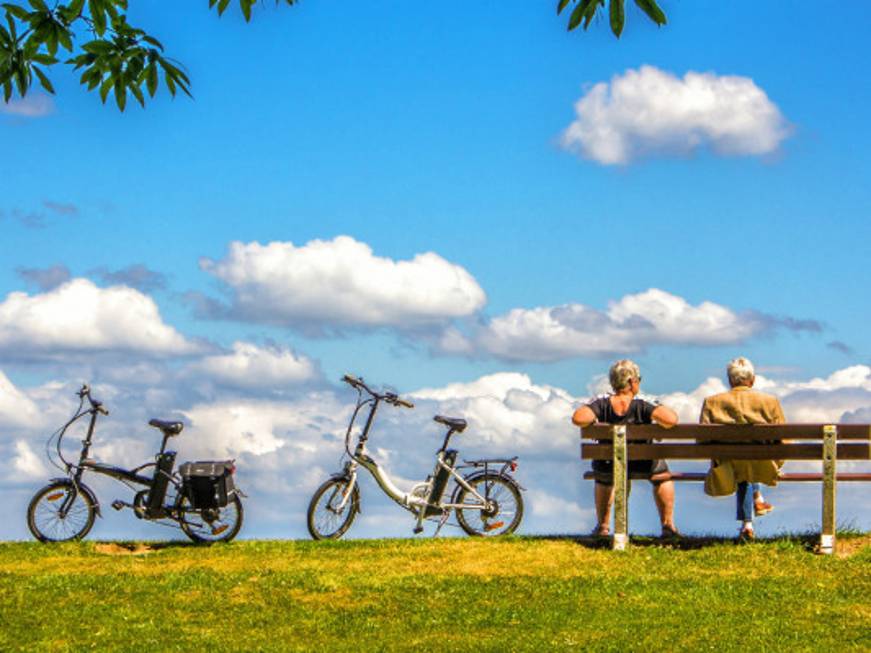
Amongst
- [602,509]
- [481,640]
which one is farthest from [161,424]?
[481,640]

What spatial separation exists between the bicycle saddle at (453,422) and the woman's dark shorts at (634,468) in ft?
6.13

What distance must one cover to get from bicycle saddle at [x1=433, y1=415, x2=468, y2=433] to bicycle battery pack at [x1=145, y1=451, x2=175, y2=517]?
3600 millimetres

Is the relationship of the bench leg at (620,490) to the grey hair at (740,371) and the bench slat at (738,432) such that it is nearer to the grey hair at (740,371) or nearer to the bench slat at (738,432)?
the bench slat at (738,432)

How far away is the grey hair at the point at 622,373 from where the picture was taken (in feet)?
51.7

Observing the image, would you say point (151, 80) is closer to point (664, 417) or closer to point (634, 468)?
point (664, 417)

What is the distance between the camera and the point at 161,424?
55.4ft

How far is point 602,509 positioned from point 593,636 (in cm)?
→ 461

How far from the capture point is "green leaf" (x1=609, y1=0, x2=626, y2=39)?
835cm

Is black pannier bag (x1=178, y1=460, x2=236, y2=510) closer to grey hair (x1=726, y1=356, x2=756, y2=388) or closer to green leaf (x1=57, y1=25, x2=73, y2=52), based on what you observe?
grey hair (x1=726, y1=356, x2=756, y2=388)

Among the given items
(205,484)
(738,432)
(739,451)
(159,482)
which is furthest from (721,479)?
(159,482)

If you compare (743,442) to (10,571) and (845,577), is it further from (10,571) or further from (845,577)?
(10,571)

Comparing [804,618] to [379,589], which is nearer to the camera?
[804,618]

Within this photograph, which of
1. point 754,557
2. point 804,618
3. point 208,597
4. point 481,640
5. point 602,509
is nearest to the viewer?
point 481,640

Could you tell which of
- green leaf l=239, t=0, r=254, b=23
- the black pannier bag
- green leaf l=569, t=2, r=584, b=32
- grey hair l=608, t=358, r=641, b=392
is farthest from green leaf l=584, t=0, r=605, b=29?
the black pannier bag
